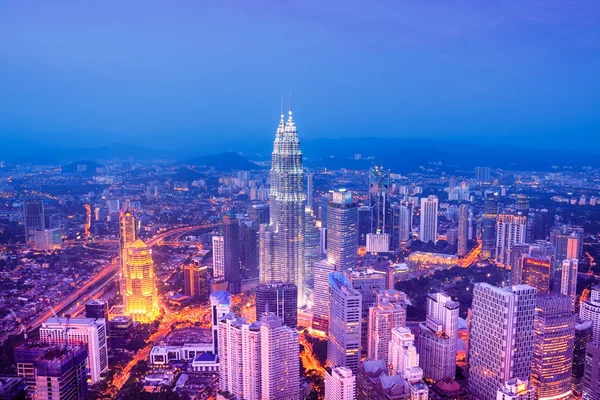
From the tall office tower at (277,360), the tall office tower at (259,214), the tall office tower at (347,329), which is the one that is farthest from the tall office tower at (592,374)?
the tall office tower at (259,214)

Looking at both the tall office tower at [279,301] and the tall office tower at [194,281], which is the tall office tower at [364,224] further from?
the tall office tower at [279,301]

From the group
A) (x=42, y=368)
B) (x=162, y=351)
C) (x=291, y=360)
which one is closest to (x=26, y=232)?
(x=162, y=351)

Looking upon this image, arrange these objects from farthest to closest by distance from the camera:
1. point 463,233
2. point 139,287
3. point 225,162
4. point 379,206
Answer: point 225,162
point 379,206
point 463,233
point 139,287

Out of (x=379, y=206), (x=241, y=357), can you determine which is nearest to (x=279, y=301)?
(x=241, y=357)

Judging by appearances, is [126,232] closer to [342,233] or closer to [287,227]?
[287,227]

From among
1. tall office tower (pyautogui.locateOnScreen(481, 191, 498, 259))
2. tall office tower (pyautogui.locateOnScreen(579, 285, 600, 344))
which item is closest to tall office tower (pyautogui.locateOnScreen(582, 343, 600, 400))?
tall office tower (pyautogui.locateOnScreen(579, 285, 600, 344))

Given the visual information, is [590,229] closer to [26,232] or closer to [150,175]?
[150,175]
